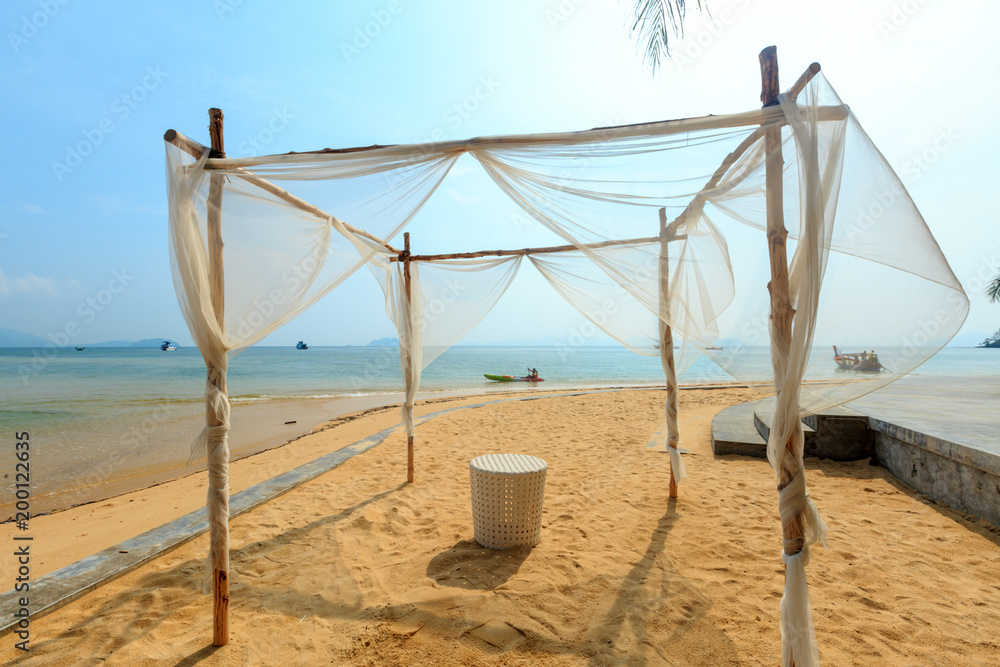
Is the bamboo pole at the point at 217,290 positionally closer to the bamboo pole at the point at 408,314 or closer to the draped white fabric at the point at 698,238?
the draped white fabric at the point at 698,238

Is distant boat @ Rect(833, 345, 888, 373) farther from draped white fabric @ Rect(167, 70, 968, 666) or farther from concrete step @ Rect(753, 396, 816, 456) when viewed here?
concrete step @ Rect(753, 396, 816, 456)

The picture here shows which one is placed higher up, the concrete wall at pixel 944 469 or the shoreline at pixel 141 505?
the concrete wall at pixel 944 469

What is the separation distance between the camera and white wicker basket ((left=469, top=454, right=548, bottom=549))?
2562 millimetres

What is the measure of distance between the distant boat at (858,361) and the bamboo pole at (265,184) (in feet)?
7.79

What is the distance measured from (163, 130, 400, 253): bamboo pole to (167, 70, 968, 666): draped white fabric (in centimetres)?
2

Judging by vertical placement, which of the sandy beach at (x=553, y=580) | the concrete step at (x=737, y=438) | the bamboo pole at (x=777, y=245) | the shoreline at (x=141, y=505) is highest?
the bamboo pole at (x=777, y=245)

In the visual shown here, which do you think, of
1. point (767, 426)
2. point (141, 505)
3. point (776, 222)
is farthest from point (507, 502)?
point (141, 505)

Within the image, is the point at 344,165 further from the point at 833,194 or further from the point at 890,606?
the point at 890,606

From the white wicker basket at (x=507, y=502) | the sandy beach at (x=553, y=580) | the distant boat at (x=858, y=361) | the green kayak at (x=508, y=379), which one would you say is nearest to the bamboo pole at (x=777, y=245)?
the distant boat at (x=858, y=361)

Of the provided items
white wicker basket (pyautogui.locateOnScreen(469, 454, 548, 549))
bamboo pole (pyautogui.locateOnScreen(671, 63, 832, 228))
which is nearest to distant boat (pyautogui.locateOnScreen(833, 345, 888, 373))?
bamboo pole (pyautogui.locateOnScreen(671, 63, 832, 228))

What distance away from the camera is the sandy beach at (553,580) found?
5.83 feet

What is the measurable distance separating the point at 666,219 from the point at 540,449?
135 inches

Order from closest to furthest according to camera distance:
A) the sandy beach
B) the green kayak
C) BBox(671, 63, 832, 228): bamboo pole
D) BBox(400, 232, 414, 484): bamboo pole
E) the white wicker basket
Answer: BBox(671, 63, 832, 228): bamboo pole, the sandy beach, the white wicker basket, BBox(400, 232, 414, 484): bamboo pole, the green kayak

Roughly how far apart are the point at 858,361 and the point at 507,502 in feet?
6.21
